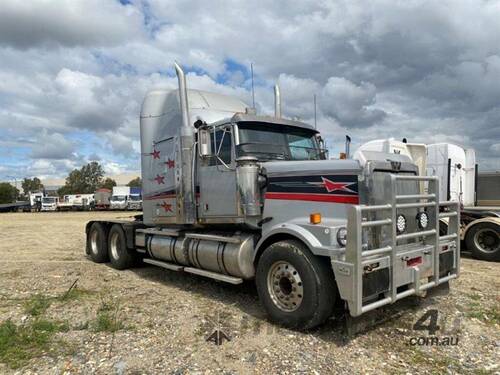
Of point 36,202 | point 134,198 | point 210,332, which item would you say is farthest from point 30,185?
point 210,332

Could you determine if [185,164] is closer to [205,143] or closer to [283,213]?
[205,143]

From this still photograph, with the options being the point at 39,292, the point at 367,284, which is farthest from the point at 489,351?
the point at 39,292

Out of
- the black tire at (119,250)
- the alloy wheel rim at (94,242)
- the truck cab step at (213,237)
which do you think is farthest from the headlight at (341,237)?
the alloy wheel rim at (94,242)

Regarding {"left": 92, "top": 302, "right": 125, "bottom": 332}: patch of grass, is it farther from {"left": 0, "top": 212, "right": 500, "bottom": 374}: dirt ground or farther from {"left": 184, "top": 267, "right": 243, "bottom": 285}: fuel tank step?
{"left": 184, "top": 267, "right": 243, "bottom": 285}: fuel tank step

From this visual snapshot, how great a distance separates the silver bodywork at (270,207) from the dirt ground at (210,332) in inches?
20.6

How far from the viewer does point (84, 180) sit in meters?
105

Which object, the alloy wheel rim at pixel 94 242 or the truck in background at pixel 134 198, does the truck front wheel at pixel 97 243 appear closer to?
the alloy wheel rim at pixel 94 242

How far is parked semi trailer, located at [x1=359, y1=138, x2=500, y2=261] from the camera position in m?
10.4

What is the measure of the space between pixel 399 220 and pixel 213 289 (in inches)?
141

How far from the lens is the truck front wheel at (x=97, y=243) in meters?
10.6

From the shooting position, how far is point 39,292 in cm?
745

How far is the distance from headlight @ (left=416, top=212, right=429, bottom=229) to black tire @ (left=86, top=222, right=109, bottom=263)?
7432mm

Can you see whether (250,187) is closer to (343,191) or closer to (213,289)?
(343,191)

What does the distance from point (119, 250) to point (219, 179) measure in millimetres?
4143
